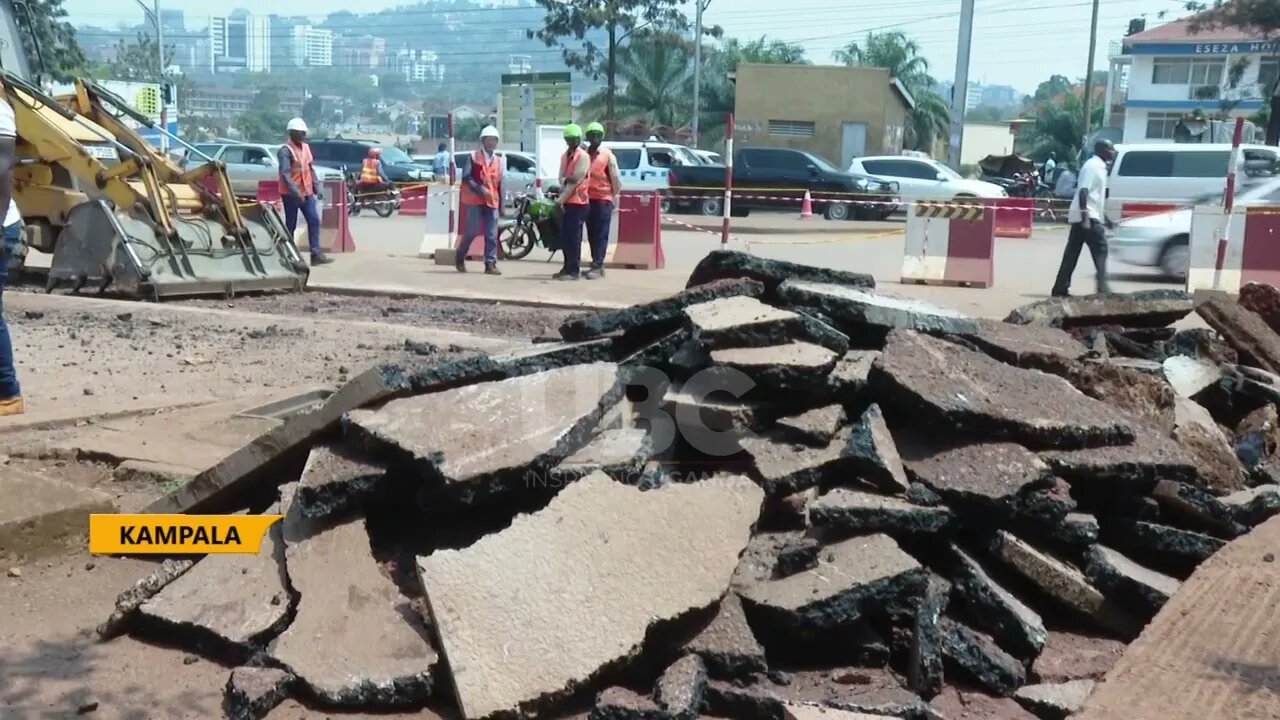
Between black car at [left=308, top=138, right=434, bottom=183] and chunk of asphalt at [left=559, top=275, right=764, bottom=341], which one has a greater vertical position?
black car at [left=308, top=138, right=434, bottom=183]

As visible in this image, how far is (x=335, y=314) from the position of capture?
11172 mm

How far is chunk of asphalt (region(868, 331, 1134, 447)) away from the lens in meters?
4.62

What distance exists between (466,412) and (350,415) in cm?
42

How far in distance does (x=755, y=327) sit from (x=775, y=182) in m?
25.5

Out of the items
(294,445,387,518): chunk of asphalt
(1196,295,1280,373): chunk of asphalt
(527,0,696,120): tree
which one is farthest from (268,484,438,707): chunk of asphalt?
(527,0,696,120): tree

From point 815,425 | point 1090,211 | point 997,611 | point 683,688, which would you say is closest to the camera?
point 683,688

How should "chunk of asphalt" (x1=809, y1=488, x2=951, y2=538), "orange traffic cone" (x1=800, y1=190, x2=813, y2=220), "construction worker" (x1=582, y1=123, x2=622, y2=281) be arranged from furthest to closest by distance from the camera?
"orange traffic cone" (x1=800, y1=190, x2=813, y2=220)
"construction worker" (x1=582, y1=123, x2=622, y2=281)
"chunk of asphalt" (x1=809, y1=488, x2=951, y2=538)

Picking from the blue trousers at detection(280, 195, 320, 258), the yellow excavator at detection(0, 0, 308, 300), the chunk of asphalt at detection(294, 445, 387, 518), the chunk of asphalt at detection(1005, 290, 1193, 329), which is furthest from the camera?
the blue trousers at detection(280, 195, 320, 258)

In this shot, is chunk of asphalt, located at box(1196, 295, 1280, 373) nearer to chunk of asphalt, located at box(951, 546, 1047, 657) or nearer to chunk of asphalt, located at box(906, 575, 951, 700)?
chunk of asphalt, located at box(951, 546, 1047, 657)

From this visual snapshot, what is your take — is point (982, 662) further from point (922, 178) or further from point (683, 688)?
point (922, 178)

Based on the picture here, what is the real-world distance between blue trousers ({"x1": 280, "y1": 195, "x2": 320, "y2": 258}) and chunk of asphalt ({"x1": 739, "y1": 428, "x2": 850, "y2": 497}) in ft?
36.7

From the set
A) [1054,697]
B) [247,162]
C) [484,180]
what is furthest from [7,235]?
[247,162]

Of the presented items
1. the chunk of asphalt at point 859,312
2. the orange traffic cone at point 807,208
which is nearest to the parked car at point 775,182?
the orange traffic cone at point 807,208

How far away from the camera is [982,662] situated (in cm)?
393
